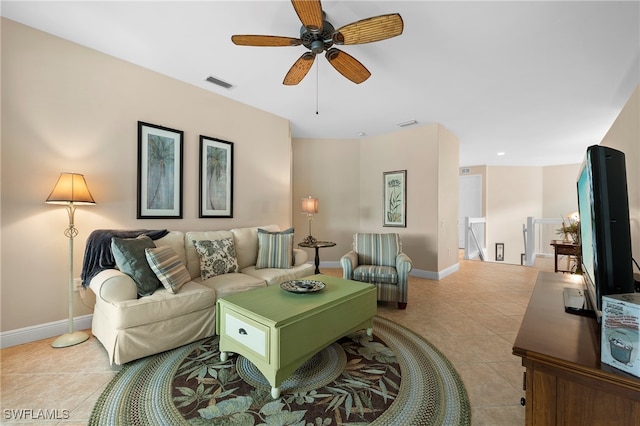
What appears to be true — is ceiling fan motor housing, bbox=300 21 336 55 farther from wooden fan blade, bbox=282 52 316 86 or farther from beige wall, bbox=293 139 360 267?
beige wall, bbox=293 139 360 267

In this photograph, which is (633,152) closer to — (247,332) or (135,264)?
(247,332)

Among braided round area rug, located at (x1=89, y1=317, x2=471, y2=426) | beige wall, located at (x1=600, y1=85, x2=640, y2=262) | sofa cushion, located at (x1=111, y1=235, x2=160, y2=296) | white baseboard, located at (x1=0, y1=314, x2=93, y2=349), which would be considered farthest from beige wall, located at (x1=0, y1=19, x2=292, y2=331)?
beige wall, located at (x1=600, y1=85, x2=640, y2=262)

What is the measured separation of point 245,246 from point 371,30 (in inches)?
99.3

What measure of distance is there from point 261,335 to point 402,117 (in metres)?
3.73

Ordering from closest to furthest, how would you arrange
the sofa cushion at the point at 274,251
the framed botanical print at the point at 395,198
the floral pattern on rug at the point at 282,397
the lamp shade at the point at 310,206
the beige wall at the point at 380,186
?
the floral pattern on rug at the point at 282,397, the sofa cushion at the point at 274,251, the lamp shade at the point at 310,206, the beige wall at the point at 380,186, the framed botanical print at the point at 395,198

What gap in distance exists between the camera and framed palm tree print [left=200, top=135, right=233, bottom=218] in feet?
10.9

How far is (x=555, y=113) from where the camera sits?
3824 mm

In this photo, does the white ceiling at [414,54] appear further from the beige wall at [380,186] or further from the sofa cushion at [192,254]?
the sofa cushion at [192,254]

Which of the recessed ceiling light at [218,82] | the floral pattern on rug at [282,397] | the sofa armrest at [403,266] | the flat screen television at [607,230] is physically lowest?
the floral pattern on rug at [282,397]

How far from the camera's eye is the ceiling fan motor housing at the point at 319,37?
186 cm

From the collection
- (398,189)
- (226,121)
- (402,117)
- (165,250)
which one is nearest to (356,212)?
(398,189)

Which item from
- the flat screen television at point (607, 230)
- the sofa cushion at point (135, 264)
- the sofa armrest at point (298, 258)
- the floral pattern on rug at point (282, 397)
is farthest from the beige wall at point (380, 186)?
the flat screen television at point (607, 230)

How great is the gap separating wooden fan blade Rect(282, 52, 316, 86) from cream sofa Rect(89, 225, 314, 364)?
1927 mm

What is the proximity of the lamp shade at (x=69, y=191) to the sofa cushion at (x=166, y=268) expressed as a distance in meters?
0.69
